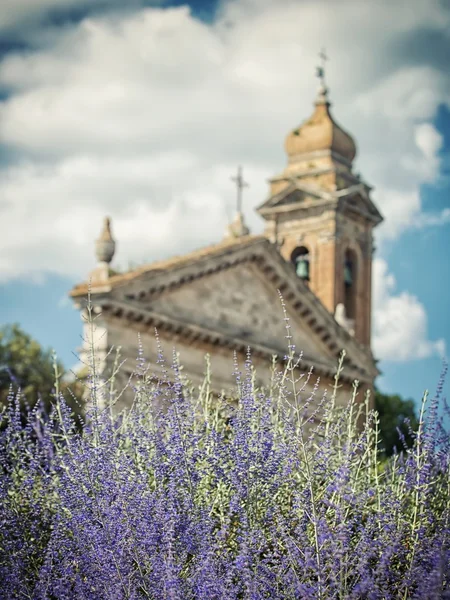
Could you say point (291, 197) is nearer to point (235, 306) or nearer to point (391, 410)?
point (235, 306)

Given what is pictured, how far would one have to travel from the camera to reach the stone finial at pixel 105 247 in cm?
2408

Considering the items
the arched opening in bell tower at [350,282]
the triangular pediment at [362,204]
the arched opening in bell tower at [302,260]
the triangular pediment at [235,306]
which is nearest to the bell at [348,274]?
the arched opening in bell tower at [350,282]

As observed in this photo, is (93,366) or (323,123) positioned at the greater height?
(323,123)

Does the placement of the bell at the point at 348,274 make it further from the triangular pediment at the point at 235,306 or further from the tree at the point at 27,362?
the tree at the point at 27,362

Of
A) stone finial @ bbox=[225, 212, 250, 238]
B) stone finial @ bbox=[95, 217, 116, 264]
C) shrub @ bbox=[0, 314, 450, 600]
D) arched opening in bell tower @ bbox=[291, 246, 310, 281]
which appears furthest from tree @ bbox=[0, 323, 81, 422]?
shrub @ bbox=[0, 314, 450, 600]

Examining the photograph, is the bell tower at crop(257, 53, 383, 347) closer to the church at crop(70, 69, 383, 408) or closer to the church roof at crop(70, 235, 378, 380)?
the church at crop(70, 69, 383, 408)

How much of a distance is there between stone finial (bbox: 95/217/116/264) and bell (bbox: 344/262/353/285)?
45.1ft

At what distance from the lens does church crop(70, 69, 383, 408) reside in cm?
2448

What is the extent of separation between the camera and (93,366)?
27.0 feet

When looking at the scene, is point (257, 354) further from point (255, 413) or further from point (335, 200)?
point (255, 413)

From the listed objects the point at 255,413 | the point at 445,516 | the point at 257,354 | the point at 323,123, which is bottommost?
the point at 445,516

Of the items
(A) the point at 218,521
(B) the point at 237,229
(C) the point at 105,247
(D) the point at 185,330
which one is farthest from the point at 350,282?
(A) the point at 218,521

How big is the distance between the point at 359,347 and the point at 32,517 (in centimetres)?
2366

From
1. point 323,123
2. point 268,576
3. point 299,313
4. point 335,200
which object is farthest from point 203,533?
point 323,123
